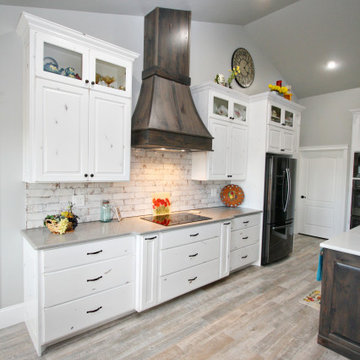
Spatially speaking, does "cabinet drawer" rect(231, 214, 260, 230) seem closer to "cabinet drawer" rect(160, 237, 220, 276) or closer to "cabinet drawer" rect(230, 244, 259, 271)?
"cabinet drawer" rect(230, 244, 259, 271)

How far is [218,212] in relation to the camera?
351 cm

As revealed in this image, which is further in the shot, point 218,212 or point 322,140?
point 322,140

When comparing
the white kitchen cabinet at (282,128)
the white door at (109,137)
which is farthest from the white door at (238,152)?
the white door at (109,137)

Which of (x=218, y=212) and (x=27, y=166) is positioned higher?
(x=27, y=166)

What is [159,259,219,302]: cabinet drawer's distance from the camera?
8.48ft

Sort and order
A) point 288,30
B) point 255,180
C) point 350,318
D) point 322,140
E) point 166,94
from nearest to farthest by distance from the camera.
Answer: point 350,318 → point 166,94 → point 255,180 → point 288,30 → point 322,140

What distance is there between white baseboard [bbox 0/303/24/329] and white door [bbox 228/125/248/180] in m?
2.89

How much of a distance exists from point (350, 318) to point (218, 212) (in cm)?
184

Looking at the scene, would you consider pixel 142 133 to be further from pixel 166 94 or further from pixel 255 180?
pixel 255 180

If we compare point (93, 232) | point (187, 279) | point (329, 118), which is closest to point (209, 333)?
point (187, 279)

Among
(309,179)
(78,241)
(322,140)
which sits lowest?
(78,241)

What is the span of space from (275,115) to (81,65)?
2.92 metres

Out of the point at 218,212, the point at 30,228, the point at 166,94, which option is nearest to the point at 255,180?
the point at 218,212

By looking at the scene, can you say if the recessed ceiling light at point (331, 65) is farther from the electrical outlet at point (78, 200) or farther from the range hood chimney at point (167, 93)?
the electrical outlet at point (78, 200)
